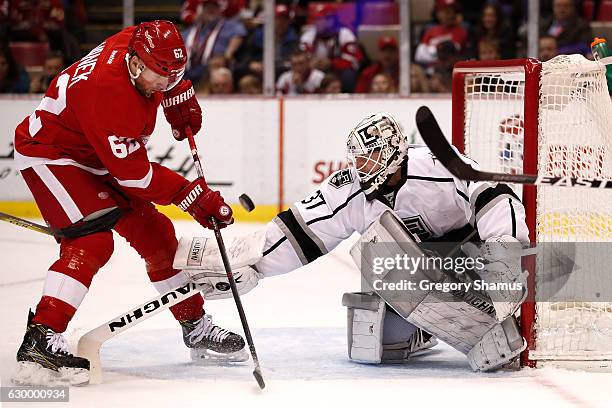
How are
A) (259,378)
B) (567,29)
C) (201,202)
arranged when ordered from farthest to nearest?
(567,29) < (201,202) < (259,378)

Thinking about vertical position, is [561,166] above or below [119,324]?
above

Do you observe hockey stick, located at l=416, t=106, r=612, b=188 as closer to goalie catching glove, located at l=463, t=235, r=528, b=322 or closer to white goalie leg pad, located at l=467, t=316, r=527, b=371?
goalie catching glove, located at l=463, t=235, r=528, b=322

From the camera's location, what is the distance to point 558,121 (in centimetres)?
370

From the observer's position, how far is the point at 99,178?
360cm

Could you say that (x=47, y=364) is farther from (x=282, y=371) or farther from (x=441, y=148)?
(x=441, y=148)

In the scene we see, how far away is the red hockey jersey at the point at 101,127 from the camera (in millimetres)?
3332

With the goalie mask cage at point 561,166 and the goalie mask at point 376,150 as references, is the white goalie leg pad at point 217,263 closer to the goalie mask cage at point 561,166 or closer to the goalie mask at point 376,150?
the goalie mask at point 376,150

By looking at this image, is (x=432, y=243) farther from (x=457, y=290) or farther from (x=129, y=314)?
(x=129, y=314)

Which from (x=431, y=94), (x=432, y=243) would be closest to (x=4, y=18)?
(x=431, y=94)

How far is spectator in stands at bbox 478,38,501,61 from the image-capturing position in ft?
25.6

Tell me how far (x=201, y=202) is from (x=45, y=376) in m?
0.67

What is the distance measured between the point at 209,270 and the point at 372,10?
16.3ft

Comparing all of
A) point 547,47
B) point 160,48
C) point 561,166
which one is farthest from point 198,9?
point 160,48

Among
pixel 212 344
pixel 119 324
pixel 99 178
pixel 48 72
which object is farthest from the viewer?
pixel 48 72
